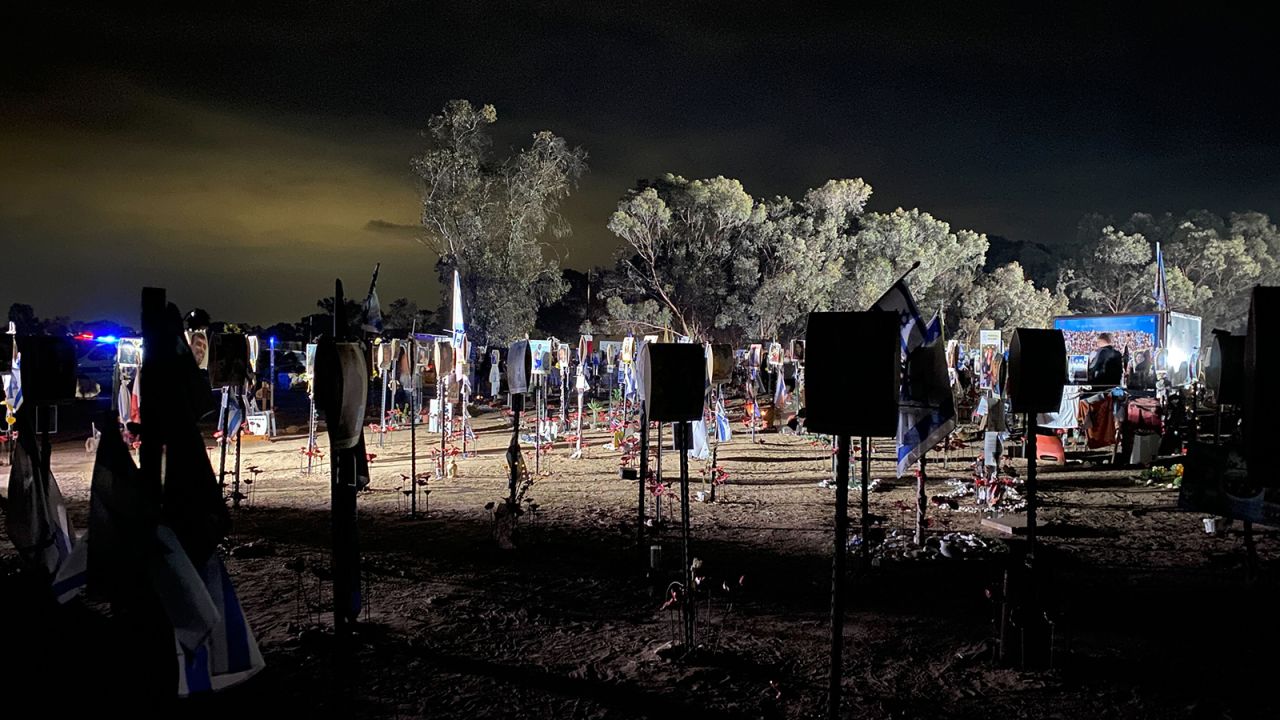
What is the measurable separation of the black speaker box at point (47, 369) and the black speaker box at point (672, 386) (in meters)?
4.87

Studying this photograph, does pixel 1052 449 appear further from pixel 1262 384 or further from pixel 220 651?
pixel 220 651

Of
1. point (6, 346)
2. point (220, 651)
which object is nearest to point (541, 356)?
point (6, 346)

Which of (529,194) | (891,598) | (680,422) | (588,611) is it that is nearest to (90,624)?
(588,611)

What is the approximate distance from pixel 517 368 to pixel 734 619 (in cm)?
463

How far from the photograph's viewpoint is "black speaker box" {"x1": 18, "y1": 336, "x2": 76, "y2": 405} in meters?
5.93

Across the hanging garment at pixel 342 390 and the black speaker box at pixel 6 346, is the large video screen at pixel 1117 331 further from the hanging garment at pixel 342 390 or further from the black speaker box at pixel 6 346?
the black speaker box at pixel 6 346

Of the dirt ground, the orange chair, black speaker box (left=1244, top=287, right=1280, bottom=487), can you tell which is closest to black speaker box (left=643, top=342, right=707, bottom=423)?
the dirt ground

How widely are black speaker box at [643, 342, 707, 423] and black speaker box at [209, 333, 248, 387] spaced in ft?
18.5

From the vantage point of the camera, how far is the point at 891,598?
6.90 m

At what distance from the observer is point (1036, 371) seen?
20.9ft

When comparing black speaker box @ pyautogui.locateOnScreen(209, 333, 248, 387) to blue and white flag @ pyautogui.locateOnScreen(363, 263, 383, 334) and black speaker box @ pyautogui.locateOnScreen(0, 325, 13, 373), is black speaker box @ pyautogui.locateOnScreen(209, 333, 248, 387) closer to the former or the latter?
black speaker box @ pyautogui.locateOnScreen(0, 325, 13, 373)

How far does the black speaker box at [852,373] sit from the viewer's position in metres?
3.61

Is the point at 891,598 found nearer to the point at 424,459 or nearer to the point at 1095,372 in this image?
the point at 1095,372

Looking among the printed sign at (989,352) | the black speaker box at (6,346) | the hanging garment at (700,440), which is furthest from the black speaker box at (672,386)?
the printed sign at (989,352)
